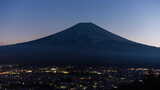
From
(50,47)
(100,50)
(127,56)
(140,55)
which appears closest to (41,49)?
(50,47)

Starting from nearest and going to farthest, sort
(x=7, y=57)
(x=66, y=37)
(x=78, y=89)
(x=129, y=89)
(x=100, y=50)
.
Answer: (x=129, y=89), (x=78, y=89), (x=7, y=57), (x=100, y=50), (x=66, y=37)

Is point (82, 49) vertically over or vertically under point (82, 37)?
under

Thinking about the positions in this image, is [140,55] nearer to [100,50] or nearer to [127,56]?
[127,56]

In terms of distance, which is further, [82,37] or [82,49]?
[82,37]

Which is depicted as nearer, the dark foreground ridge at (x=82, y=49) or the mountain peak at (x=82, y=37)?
the dark foreground ridge at (x=82, y=49)

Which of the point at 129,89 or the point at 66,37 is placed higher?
the point at 66,37

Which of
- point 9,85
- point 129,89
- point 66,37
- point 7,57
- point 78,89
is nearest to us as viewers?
point 129,89

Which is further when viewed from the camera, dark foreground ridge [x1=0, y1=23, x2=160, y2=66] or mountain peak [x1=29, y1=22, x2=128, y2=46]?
mountain peak [x1=29, y1=22, x2=128, y2=46]

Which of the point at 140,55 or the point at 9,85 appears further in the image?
the point at 140,55
